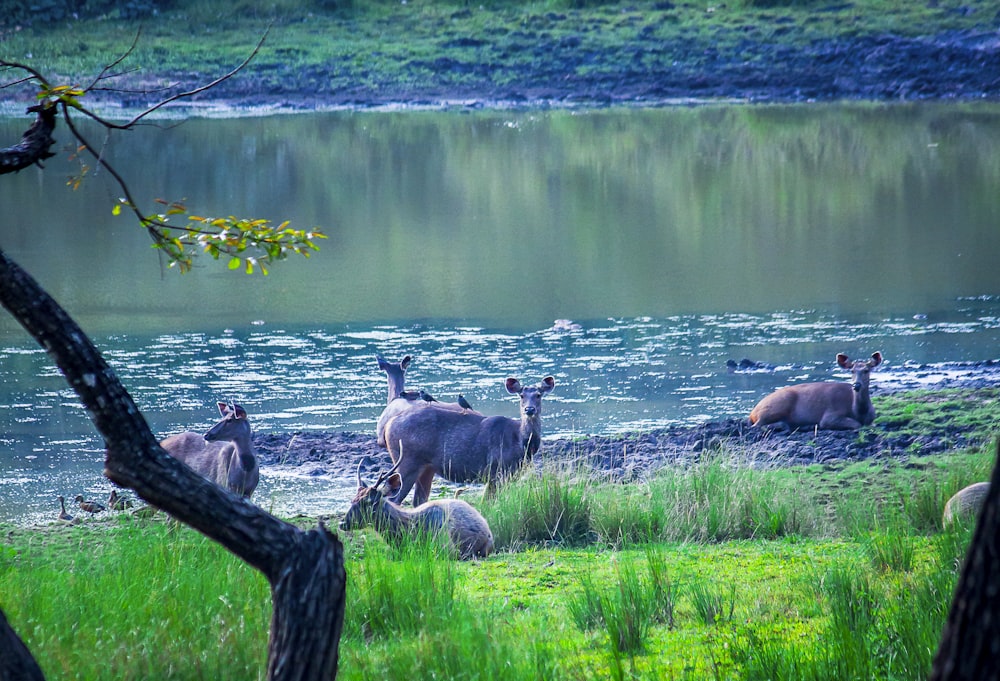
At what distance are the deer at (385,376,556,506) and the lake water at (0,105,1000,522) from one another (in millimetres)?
681

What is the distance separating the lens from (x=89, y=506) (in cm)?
1013

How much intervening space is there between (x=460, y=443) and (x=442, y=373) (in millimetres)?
4170

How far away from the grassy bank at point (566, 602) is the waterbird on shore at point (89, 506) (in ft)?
3.56

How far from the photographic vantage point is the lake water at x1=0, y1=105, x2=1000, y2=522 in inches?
539

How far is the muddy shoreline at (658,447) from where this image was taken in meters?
11.2

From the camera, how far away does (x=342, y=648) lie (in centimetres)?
584

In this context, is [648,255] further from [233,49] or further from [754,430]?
[233,49]

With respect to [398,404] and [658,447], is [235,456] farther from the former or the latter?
[658,447]

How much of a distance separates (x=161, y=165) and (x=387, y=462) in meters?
26.3

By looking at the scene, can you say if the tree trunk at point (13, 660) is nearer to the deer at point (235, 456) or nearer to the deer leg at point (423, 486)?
the deer at point (235, 456)

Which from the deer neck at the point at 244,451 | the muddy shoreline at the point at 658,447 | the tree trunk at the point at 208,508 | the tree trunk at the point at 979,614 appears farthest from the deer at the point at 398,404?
the tree trunk at the point at 979,614

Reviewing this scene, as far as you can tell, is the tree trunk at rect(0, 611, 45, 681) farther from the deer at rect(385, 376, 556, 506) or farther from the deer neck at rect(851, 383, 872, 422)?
the deer neck at rect(851, 383, 872, 422)

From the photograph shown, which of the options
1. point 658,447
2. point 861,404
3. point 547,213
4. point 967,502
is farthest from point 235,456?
point 547,213

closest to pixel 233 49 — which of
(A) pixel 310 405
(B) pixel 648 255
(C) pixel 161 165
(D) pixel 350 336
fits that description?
(C) pixel 161 165
